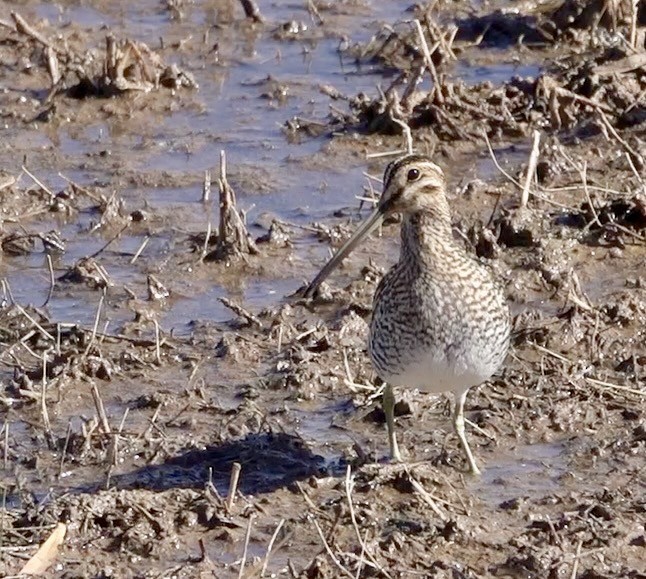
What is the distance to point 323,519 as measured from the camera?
6250 mm

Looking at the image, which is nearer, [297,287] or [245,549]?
[245,549]

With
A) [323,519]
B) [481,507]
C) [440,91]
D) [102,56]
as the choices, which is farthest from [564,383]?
[102,56]

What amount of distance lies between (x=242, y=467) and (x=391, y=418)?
0.58 meters

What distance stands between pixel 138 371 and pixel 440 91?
10.2 ft

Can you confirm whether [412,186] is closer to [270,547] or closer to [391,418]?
[391,418]

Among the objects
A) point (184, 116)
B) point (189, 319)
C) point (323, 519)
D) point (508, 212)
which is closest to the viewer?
point (323, 519)

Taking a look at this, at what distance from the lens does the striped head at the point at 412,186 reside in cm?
653

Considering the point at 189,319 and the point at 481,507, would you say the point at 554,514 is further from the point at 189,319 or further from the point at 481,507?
the point at 189,319

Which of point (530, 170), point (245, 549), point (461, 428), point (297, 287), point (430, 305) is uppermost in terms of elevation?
point (430, 305)

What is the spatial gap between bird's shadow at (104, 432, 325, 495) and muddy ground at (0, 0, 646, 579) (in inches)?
0.5

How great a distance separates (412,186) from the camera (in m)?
6.55

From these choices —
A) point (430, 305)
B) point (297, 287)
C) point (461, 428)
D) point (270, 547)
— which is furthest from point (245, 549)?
point (297, 287)

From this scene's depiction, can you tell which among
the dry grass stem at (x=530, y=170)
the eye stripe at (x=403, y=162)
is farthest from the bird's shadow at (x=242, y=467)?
the dry grass stem at (x=530, y=170)

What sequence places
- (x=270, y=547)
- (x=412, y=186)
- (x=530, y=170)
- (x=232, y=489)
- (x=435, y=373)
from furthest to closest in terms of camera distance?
1. (x=530, y=170)
2. (x=412, y=186)
3. (x=435, y=373)
4. (x=232, y=489)
5. (x=270, y=547)
